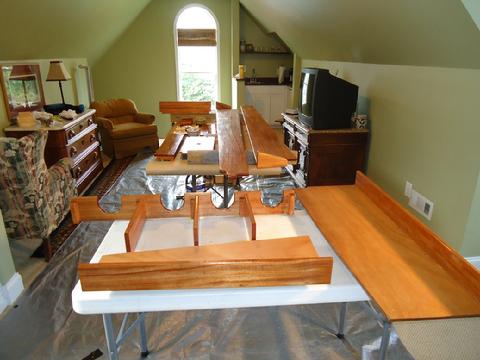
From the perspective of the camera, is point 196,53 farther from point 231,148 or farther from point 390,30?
point 231,148

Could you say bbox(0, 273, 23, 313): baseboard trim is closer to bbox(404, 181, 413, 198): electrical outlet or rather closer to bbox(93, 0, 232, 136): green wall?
bbox(404, 181, 413, 198): electrical outlet

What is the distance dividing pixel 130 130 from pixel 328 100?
289 cm

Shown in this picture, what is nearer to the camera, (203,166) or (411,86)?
(203,166)

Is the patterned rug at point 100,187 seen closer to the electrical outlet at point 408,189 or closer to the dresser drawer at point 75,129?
the dresser drawer at point 75,129

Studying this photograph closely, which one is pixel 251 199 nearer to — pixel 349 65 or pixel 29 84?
pixel 349 65

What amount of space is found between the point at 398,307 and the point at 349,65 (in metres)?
3.25

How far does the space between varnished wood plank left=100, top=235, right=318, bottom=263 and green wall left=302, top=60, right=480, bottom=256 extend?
1.48 meters

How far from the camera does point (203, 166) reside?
2219mm

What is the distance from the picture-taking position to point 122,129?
477 centimetres

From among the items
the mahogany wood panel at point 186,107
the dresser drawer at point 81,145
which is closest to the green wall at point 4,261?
the dresser drawer at point 81,145

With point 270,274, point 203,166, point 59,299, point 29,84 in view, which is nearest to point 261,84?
point 29,84

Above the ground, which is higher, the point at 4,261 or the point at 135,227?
the point at 135,227

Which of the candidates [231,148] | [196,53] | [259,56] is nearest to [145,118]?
[196,53]

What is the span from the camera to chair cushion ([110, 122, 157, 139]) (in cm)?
470
